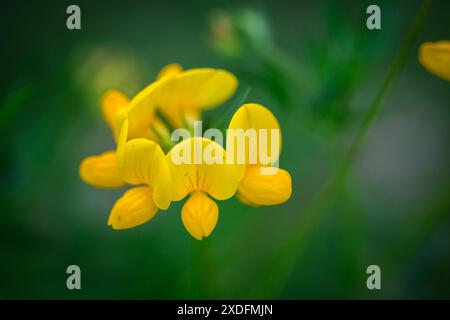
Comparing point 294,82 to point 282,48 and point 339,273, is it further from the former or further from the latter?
point 282,48

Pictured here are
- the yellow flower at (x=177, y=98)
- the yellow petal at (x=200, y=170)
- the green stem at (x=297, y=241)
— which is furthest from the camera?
the green stem at (x=297, y=241)

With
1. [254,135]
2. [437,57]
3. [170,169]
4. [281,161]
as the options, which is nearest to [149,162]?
[170,169]

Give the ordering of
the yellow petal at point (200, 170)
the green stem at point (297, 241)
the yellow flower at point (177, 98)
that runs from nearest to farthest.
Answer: the yellow petal at point (200, 170) < the yellow flower at point (177, 98) < the green stem at point (297, 241)

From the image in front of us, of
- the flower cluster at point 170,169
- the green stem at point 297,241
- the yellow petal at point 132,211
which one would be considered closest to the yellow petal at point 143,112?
the flower cluster at point 170,169

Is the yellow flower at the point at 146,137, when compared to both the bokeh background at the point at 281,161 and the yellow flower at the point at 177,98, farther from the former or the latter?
the bokeh background at the point at 281,161

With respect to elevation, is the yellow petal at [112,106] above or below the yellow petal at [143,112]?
above

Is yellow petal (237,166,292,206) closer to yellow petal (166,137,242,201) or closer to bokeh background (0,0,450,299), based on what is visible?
yellow petal (166,137,242,201)

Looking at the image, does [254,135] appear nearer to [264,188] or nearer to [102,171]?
[264,188]
